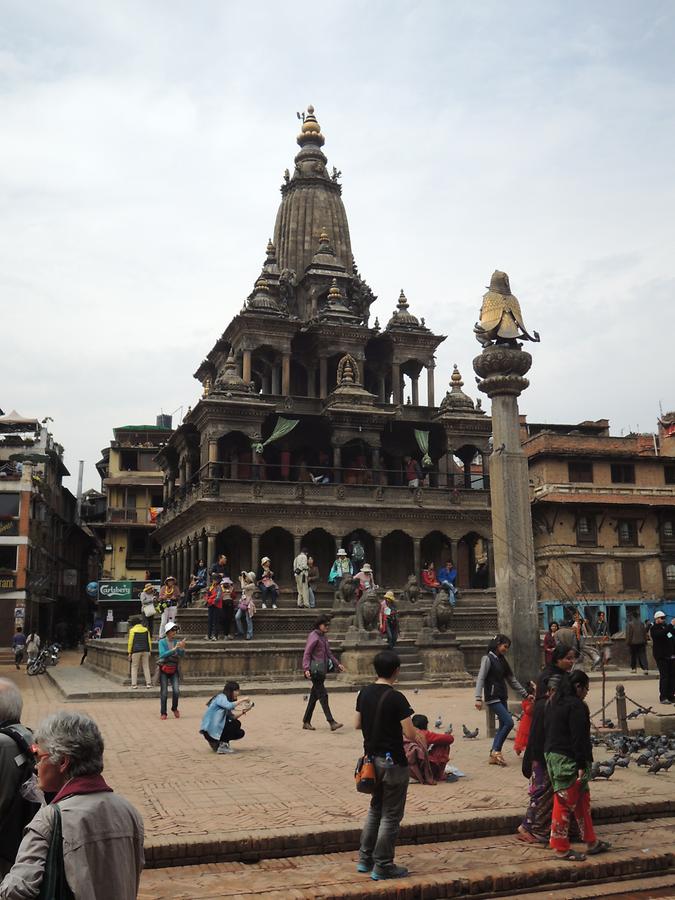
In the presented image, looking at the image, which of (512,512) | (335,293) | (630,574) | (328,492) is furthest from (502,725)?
(630,574)

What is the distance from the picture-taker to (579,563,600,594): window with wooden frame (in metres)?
46.4

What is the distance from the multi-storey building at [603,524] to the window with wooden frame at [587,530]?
0.18ft

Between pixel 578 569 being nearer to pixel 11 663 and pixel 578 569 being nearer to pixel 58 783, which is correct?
pixel 11 663

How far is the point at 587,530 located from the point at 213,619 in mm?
27842

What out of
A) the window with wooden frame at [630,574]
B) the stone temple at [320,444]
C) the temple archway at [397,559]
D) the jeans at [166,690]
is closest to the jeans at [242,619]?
the stone temple at [320,444]

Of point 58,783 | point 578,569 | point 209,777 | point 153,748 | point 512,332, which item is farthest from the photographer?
point 578,569

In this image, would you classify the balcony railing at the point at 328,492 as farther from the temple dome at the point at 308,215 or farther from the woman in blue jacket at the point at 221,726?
the woman in blue jacket at the point at 221,726

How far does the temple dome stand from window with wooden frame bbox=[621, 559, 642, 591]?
22.3m

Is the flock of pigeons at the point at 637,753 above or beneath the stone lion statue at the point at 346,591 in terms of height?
beneath

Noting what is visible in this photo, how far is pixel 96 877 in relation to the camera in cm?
364

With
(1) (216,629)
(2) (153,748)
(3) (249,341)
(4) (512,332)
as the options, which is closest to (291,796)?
(2) (153,748)

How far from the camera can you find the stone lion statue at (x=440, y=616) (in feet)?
81.7

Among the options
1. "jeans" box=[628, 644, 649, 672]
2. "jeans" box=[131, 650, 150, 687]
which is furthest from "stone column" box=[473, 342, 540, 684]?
"jeans" box=[628, 644, 649, 672]

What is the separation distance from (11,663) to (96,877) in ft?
130
